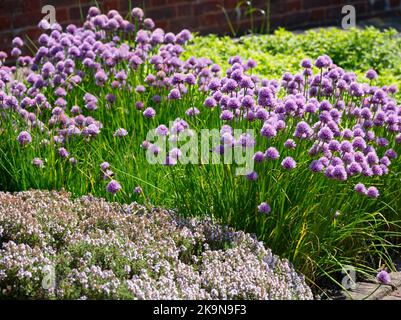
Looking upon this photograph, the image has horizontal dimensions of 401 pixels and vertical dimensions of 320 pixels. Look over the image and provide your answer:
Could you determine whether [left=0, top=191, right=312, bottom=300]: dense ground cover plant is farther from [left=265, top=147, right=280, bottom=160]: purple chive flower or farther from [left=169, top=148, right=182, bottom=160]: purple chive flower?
[left=265, top=147, right=280, bottom=160]: purple chive flower

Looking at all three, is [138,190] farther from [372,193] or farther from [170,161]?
[372,193]

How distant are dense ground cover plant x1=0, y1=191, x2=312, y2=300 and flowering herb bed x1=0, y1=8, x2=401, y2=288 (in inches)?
9.6

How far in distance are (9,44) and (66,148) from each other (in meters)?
3.34

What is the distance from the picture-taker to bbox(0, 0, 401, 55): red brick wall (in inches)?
337

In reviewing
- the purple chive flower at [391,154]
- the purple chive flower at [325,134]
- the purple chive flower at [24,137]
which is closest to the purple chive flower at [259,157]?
the purple chive flower at [325,134]

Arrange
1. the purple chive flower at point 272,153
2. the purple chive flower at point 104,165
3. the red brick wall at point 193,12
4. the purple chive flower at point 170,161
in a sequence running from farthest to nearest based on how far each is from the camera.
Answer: the red brick wall at point 193,12, the purple chive flower at point 104,165, the purple chive flower at point 170,161, the purple chive flower at point 272,153

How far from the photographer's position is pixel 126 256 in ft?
13.7

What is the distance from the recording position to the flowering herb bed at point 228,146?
471 cm

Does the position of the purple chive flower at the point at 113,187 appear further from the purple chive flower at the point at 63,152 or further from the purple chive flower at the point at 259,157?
the purple chive flower at the point at 259,157

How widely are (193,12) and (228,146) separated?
17.5ft

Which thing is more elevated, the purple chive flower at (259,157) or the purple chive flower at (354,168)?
the purple chive flower at (259,157)

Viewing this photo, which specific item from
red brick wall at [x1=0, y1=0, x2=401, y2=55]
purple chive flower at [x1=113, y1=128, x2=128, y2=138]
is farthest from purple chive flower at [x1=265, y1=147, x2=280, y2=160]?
red brick wall at [x1=0, y1=0, x2=401, y2=55]

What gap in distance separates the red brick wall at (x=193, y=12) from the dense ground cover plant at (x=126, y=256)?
4.16m
